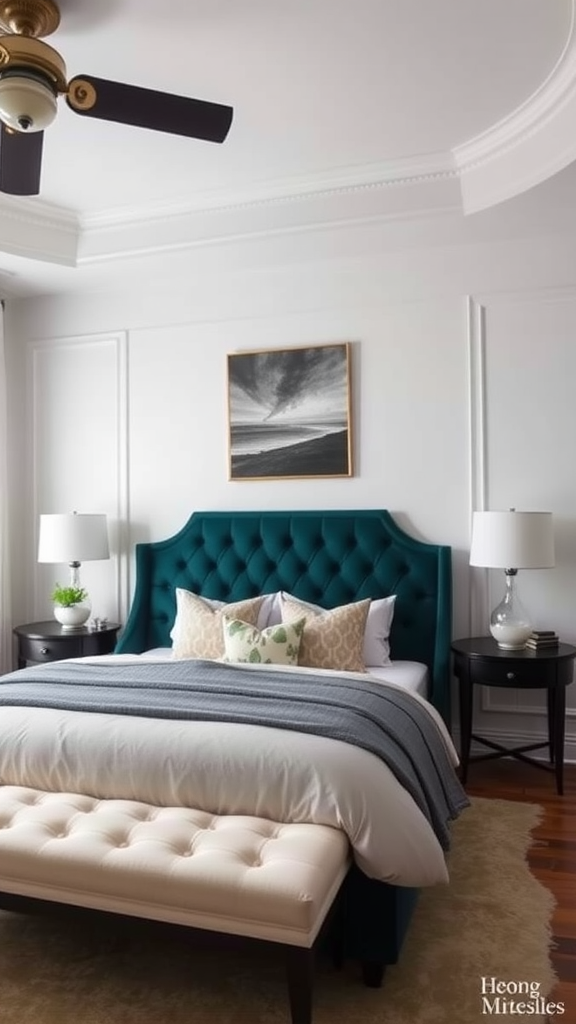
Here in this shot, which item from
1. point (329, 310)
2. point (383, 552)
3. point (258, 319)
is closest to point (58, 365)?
point (258, 319)

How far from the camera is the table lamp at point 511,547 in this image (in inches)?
134

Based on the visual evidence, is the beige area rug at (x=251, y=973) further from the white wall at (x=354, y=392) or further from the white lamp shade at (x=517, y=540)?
the white wall at (x=354, y=392)

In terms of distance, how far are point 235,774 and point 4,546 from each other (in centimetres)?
308

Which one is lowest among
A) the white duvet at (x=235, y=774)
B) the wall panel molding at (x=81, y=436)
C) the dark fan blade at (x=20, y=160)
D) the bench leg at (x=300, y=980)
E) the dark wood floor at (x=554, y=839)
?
the dark wood floor at (x=554, y=839)

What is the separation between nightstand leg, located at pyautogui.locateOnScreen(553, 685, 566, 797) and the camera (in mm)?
3369

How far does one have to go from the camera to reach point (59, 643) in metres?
4.12

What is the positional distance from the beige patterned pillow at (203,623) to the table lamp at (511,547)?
44.4 inches

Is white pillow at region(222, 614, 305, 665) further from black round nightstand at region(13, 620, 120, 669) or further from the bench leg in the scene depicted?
the bench leg

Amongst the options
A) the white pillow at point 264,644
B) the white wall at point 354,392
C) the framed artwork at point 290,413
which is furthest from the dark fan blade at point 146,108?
the white pillow at point 264,644

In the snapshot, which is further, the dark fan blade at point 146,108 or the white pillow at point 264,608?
the white pillow at point 264,608

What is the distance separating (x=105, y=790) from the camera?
2262 millimetres

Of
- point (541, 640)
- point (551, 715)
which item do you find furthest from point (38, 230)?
point (551, 715)

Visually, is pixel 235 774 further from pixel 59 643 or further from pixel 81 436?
pixel 81 436

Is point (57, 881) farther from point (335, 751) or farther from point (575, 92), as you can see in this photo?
point (575, 92)
